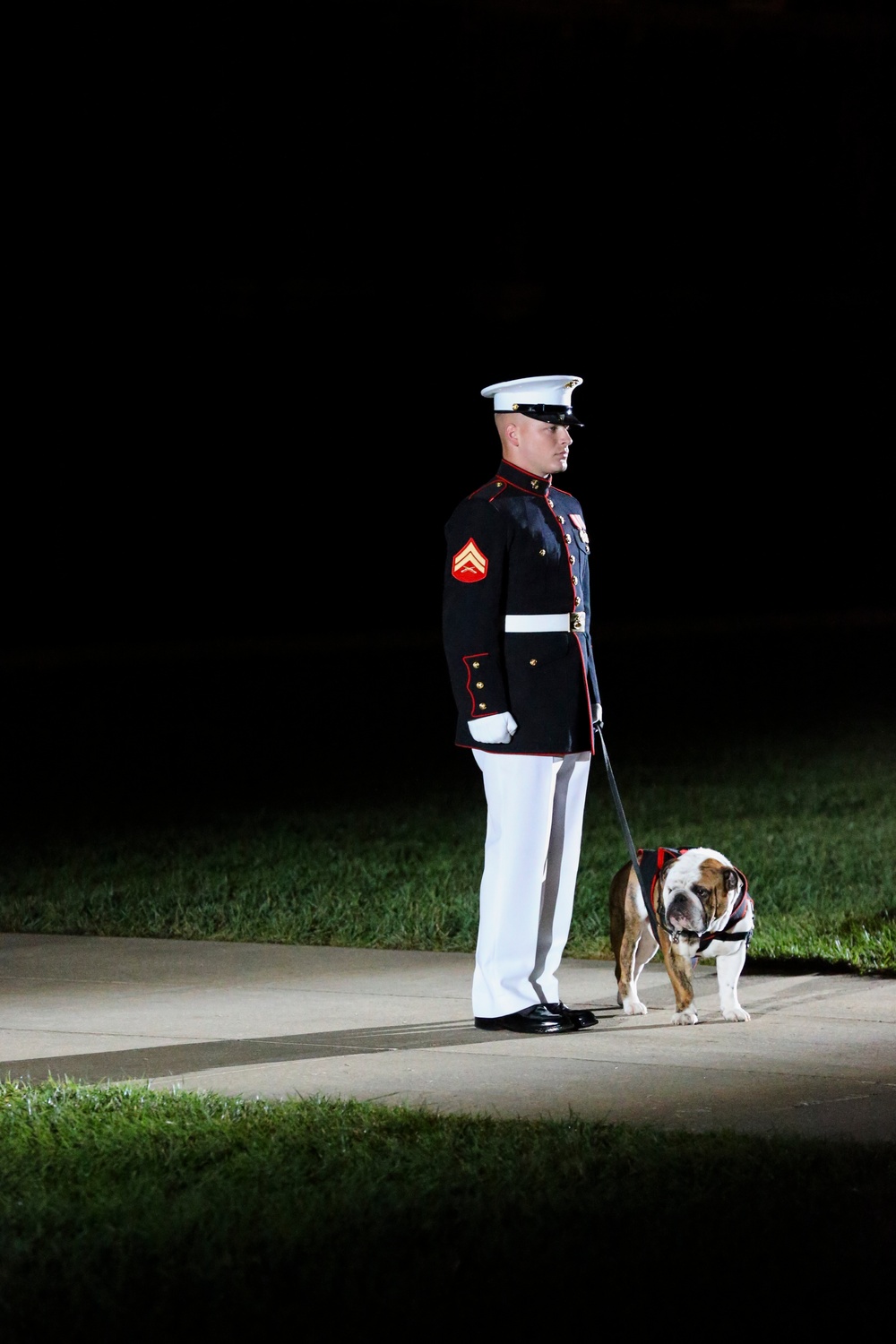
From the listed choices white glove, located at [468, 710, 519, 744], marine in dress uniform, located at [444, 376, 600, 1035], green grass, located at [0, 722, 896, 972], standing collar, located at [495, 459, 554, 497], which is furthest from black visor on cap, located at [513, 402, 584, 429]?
green grass, located at [0, 722, 896, 972]

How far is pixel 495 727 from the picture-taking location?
279 inches

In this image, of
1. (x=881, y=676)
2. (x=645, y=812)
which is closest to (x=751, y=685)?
(x=881, y=676)

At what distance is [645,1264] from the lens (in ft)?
15.4

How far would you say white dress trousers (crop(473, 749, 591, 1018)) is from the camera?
7.20 meters

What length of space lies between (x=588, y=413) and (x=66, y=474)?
8983 mm

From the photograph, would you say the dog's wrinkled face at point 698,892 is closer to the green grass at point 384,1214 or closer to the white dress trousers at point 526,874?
the white dress trousers at point 526,874

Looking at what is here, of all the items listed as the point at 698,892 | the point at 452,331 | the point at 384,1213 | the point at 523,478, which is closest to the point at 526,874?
the point at 698,892

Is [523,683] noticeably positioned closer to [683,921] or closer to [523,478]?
[523,478]

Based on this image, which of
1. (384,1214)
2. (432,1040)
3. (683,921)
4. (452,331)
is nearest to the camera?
(384,1214)

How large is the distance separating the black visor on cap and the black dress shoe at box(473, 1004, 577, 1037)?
72.2 inches

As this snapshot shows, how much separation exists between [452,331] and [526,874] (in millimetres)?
29811

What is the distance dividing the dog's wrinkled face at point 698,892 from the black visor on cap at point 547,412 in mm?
1415

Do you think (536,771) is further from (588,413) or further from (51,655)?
(588,413)

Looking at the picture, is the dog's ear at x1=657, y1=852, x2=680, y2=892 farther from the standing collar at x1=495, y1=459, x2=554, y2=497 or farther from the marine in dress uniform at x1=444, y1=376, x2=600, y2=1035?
the standing collar at x1=495, y1=459, x2=554, y2=497
